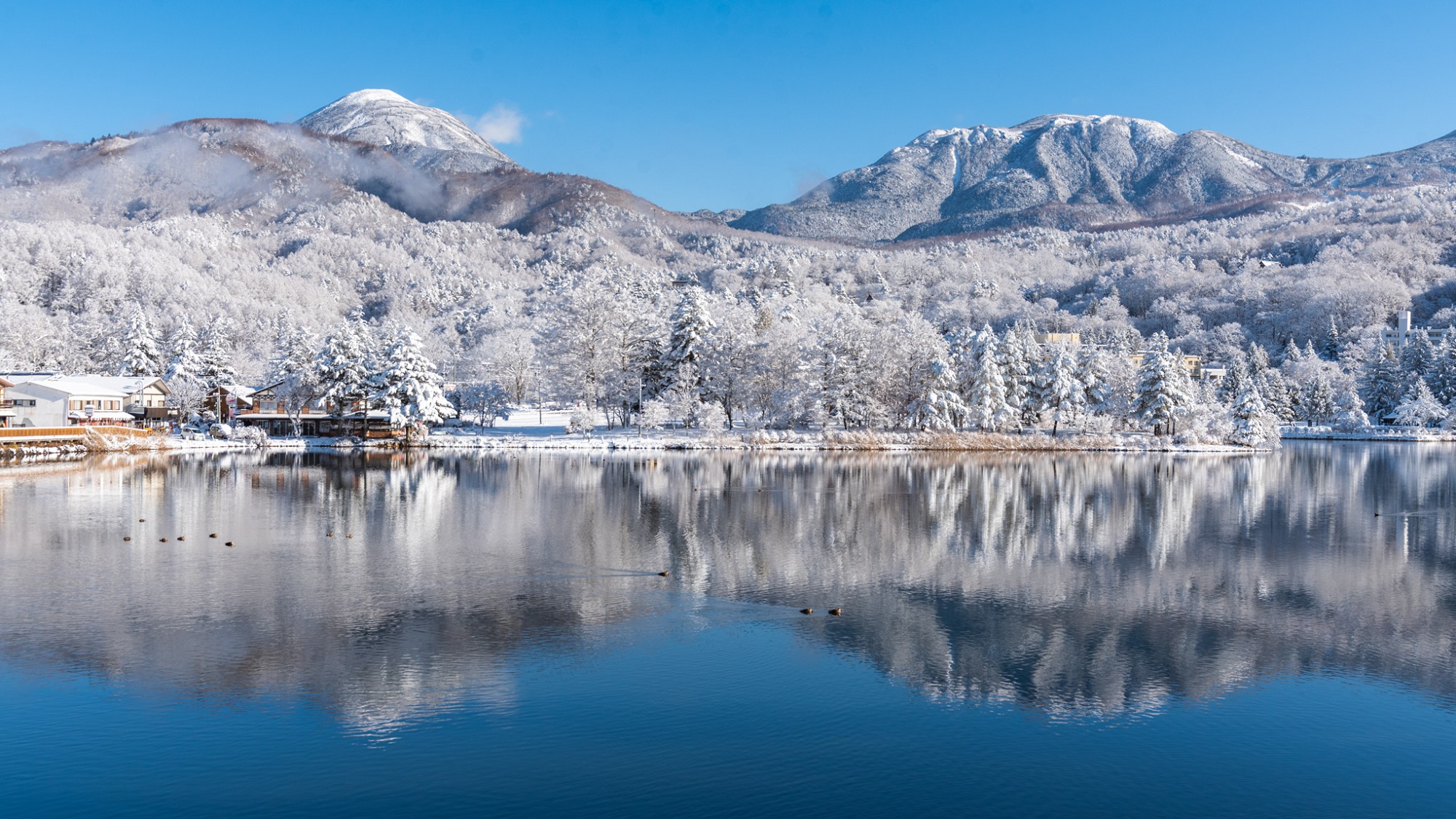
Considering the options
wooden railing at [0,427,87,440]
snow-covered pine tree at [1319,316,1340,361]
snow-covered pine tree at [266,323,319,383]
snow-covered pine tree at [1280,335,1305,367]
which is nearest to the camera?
wooden railing at [0,427,87,440]

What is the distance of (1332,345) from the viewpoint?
434ft

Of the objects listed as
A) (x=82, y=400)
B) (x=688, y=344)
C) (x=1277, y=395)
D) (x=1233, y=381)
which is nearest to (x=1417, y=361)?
(x=1277, y=395)

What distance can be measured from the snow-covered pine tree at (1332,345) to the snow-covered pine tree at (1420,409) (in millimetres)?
37797

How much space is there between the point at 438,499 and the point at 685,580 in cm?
1746

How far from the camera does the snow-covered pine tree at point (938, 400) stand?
69.8 metres

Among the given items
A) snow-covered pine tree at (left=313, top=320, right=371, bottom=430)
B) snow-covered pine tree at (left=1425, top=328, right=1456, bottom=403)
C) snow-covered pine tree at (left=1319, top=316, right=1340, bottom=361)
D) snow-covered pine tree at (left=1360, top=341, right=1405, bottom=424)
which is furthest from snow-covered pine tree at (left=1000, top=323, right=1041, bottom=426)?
snow-covered pine tree at (left=1319, top=316, right=1340, bottom=361)

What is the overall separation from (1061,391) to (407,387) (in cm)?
4535

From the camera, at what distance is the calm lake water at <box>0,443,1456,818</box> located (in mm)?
11648

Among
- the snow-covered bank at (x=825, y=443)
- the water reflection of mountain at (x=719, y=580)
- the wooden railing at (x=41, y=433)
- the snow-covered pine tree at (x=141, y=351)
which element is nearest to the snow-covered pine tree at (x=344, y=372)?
the snow-covered bank at (x=825, y=443)

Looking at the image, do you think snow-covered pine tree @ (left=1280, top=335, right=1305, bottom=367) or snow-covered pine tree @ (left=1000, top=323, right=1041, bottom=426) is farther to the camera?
snow-covered pine tree @ (left=1280, top=335, right=1305, bottom=367)

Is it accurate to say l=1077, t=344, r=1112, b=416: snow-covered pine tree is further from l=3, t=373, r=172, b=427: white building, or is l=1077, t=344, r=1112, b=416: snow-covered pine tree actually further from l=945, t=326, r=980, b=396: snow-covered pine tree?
l=3, t=373, r=172, b=427: white building

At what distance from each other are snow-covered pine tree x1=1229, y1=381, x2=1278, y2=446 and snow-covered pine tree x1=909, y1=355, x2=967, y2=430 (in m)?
19.8

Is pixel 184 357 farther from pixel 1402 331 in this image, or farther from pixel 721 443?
pixel 1402 331

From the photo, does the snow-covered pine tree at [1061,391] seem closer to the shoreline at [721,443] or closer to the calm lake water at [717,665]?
the shoreline at [721,443]
